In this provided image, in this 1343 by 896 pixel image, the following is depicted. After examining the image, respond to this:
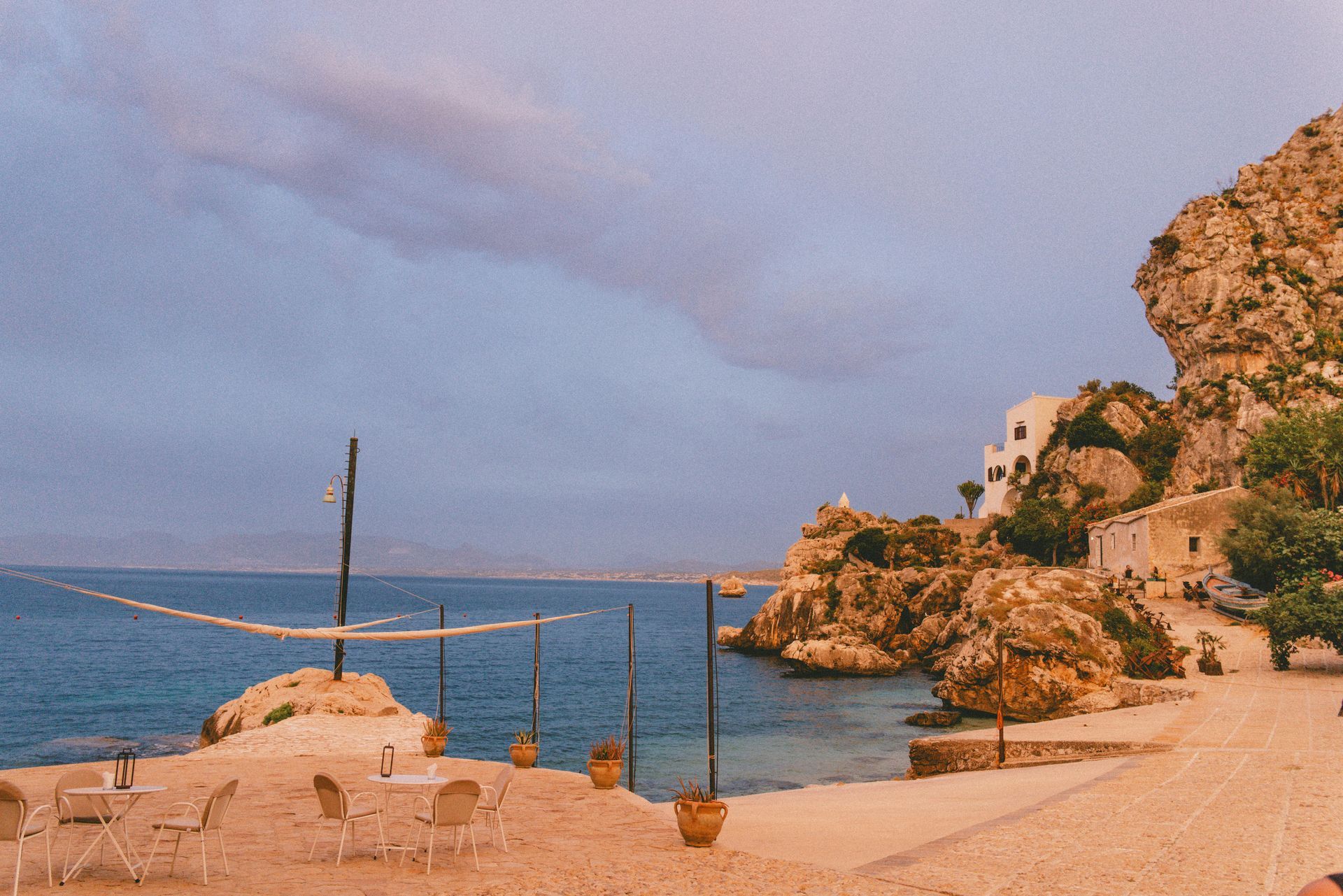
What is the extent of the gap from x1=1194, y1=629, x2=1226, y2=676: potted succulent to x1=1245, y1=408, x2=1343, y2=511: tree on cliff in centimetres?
1297

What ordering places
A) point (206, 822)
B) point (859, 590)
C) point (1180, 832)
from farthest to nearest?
point (859, 590) < point (1180, 832) < point (206, 822)

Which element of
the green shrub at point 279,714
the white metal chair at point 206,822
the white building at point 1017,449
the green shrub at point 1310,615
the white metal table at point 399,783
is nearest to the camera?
the white metal chair at point 206,822

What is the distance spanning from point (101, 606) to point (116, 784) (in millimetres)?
132600

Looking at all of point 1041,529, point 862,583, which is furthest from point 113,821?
point 1041,529

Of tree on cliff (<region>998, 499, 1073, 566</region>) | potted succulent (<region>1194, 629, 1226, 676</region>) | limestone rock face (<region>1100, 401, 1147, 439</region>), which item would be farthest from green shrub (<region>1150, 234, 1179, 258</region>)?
potted succulent (<region>1194, 629, 1226, 676</region>)

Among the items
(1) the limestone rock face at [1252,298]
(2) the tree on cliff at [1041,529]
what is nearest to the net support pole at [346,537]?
(2) the tree on cliff at [1041,529]

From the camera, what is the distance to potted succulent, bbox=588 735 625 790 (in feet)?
39.3

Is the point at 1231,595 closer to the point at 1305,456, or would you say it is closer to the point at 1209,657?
the point at 1305,456

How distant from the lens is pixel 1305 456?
39.2 metres

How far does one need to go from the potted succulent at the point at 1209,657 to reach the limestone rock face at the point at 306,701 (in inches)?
970

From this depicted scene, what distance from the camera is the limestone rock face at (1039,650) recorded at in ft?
95.8

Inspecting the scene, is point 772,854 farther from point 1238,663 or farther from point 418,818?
point 1238,663

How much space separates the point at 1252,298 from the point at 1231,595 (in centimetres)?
3125

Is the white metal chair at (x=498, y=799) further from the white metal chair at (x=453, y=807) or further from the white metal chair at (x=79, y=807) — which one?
the white metal chair at (x=79, y=807)
